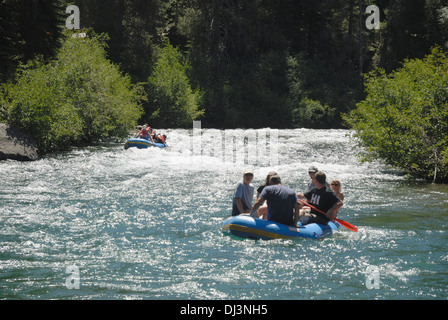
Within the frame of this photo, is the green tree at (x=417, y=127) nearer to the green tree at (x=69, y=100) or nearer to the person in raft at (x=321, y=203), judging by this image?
the person in raft at (x=321, y=203)

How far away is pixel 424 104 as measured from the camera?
58.4 ft

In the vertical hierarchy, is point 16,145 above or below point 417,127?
below

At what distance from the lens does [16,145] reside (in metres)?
20.2

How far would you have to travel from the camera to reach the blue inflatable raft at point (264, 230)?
985 centimetres

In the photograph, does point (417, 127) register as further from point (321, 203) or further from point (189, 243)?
point (189, 243)

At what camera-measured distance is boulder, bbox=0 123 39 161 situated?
19797 mm

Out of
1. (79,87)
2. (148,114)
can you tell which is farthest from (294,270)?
(148,114)

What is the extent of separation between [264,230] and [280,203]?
0.63 metres

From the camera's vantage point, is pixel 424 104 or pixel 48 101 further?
pixel 48 101

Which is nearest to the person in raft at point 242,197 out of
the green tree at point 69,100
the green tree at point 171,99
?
the green tree at point 69,100

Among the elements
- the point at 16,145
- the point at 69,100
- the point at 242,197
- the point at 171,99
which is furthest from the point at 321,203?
the point at 171,99

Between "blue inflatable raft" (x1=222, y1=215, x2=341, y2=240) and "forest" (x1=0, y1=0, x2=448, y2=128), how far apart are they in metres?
28.2
